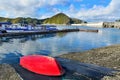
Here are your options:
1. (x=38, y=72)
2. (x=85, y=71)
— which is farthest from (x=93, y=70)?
(x=38, y=72)

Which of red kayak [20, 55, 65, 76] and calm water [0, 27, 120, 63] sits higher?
red kayak [20, 55, 65, 76]

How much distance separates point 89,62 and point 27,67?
266 inches

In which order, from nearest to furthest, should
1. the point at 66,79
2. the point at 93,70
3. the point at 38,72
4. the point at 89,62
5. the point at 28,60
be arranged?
the point at 66,79 → the point at 38,72 → the point at 93,70 → the point at 28,60 → the point at 89,62

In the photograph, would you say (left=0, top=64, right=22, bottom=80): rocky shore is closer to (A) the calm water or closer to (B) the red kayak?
(B) the red kayak

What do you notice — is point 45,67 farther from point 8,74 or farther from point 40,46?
point 40,46

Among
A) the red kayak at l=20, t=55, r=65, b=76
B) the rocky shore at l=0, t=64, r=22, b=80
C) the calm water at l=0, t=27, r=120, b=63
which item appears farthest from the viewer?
the calm water at l=0, t=27, r=120, b=63

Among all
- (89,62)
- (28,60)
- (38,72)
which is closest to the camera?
(38,72)

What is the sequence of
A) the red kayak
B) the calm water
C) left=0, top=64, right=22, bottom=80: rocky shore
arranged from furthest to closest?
the calm water < the red kayak < left=0, top=64, right=22, bottom=80: rocky shore

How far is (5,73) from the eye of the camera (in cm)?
1562

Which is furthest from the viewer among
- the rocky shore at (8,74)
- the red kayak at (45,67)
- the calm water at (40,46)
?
the calm water at (40,46)

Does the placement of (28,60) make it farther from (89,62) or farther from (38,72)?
(89,62)

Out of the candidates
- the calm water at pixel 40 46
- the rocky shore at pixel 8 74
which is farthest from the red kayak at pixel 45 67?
the calm water at pixel 40 46

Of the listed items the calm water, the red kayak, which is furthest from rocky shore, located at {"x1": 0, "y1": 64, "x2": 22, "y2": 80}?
the calm water

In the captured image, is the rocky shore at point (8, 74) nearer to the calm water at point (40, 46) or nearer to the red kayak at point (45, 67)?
the red kayak at point (45, 67)
